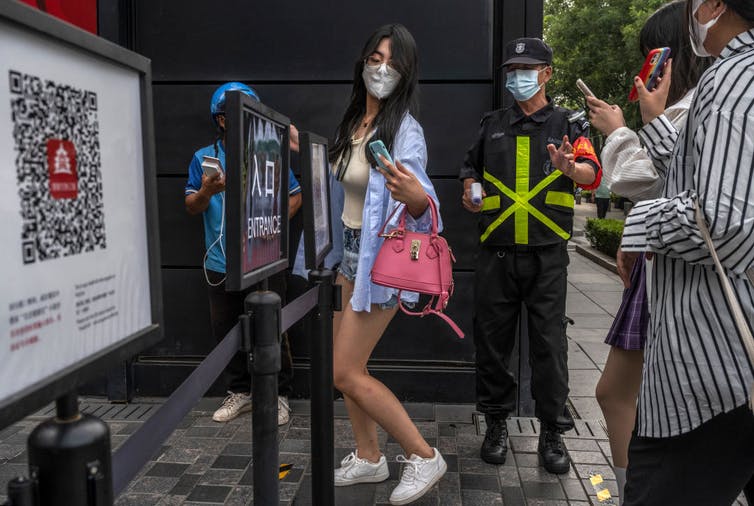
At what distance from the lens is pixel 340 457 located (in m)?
3.83

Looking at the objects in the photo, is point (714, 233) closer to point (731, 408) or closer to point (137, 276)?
point (731, 408)

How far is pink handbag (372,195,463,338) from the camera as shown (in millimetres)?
2809

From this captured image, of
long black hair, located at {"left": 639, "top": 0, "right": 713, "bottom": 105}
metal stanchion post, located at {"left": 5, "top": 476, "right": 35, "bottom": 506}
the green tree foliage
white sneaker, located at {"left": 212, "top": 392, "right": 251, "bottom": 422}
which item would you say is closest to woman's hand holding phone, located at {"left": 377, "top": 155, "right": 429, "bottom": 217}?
long black hair, located at {"left": 639, "top": 0, "right": 713, "bottom": 105}

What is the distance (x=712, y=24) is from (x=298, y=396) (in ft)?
12.0

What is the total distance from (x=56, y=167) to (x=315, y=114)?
380 centimetres

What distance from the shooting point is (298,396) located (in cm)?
475

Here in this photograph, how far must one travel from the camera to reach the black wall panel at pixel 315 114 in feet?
14.9

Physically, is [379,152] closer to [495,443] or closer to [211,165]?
[211,165]

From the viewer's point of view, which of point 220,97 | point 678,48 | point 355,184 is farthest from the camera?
point 220,97

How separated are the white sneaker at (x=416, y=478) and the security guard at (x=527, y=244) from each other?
0.61m

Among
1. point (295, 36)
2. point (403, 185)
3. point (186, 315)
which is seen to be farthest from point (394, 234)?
point (186, 315)

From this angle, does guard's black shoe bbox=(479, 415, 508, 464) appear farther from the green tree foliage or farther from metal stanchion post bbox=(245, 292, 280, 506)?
the green tree foliage

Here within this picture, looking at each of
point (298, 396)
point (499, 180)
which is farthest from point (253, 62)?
point (298, 396)

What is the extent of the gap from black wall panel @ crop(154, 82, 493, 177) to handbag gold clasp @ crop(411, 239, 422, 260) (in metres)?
1.84
